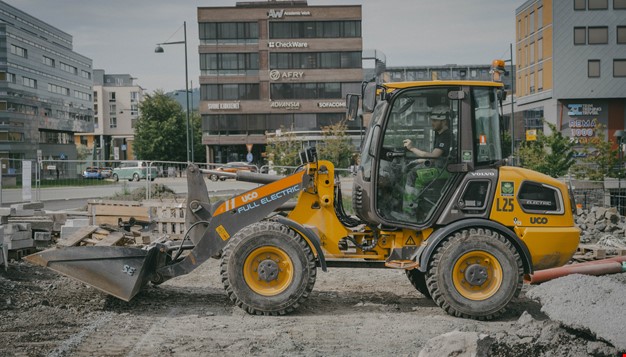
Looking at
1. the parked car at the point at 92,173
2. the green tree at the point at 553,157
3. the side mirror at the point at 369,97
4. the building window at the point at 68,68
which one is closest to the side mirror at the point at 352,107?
the side mirror at the point at 369,97

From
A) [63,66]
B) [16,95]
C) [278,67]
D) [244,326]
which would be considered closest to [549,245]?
[244,326]

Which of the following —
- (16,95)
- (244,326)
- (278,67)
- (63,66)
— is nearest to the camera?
(244,326)

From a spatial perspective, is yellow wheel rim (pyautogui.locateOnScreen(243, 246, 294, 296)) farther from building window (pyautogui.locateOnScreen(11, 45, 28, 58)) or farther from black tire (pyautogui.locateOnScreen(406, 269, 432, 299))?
building window (pyautogui.locateOnScreen(11, 45, 28, 58))

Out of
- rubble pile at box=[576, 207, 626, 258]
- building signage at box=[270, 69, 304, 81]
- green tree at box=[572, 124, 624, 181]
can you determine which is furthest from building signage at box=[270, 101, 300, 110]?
rubble pile at box=[576, 207, 626, 258]

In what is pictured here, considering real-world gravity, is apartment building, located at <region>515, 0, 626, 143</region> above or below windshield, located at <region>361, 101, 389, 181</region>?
above

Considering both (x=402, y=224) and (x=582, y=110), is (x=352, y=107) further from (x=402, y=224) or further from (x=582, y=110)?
(x=582, y=110)

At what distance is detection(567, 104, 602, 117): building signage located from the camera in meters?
55.7

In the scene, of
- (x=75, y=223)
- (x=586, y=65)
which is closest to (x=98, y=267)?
(x=75, y=223)

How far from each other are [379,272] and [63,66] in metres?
84.7

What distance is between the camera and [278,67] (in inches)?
2606

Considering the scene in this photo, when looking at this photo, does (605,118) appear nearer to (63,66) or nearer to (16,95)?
(16,95)

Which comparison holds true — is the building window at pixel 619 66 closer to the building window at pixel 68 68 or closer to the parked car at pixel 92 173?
the parked car at pixel 92 173

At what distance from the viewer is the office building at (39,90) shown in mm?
68562

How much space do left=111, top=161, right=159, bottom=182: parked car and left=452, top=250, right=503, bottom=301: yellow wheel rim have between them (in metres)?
15.6
